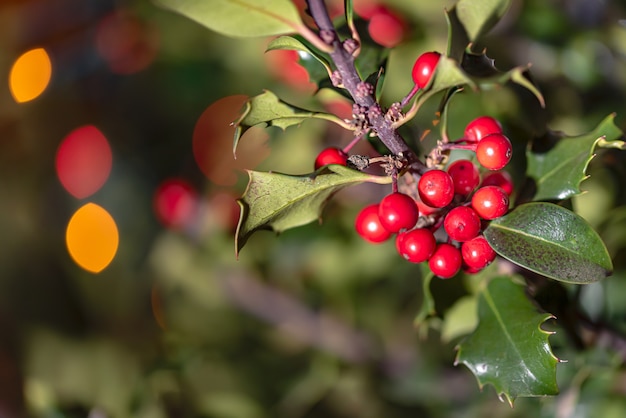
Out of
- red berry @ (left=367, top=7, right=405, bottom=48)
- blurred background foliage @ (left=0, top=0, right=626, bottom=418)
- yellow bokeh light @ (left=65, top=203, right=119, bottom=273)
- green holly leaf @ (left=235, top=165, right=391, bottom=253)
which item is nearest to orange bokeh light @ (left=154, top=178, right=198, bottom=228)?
blurred background foliage @ (left=0, top=0, right=626, bottom=418)

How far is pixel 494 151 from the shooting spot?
49cm

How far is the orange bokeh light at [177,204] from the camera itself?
123 centimetres

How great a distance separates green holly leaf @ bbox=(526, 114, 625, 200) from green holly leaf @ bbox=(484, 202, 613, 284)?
68 mm

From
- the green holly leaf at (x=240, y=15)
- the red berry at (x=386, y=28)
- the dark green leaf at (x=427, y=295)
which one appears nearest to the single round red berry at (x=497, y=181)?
the dark green leaf at (x=427, y=295)

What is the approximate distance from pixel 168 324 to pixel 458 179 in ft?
3.24

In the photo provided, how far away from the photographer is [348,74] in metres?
0.49

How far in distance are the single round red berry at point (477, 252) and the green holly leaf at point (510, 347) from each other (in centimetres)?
7

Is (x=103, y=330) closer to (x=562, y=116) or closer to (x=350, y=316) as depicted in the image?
(x=350, y=316)

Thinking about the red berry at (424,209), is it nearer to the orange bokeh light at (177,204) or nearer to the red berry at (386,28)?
the red berry at (386,28)

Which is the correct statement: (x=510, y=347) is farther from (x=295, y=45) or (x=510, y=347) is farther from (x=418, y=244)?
(x=295, y=45)

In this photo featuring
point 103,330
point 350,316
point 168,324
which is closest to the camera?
point 350,316

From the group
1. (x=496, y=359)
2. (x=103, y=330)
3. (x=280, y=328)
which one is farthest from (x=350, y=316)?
(x=103, y=330)

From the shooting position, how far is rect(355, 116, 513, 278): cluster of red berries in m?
0.49

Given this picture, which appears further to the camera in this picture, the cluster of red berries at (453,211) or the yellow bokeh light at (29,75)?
the yellow bokeh light at (29,75)
